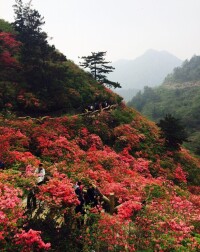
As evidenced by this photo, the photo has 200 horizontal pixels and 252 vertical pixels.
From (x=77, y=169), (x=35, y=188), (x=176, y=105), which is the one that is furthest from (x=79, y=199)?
(x=176, y=105)

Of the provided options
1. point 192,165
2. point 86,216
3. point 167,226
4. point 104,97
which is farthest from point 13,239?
point 104,97

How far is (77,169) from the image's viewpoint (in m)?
21.5

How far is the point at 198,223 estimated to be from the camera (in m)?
14.8

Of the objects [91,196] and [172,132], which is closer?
[91,196]

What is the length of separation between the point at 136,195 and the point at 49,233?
7225mm

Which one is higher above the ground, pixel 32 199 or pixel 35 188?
pixel 35 188

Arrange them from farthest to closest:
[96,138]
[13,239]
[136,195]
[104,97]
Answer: [104,97] < [96,138] < [136,195] < [13,239]

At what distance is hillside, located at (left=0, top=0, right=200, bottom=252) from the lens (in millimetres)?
12531

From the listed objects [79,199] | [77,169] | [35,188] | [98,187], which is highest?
[35,188]

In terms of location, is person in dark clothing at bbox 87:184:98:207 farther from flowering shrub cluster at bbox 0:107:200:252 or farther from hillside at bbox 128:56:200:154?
hillside at bbox 128:56:200:154

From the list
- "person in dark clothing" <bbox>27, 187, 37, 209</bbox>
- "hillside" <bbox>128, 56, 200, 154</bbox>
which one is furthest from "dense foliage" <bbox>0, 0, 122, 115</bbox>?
"hillside" <bbox>128, 56, 200, 154</bbox>

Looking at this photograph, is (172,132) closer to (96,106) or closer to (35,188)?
(96,106)

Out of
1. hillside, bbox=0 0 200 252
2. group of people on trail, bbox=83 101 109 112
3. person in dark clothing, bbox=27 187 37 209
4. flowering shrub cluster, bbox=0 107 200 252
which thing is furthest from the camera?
group of people on trail, bbox=83 101 109 112

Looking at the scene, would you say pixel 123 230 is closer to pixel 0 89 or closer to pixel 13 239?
pixel 13 239
